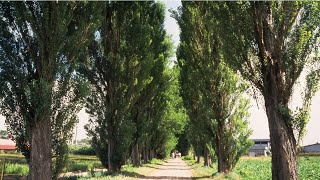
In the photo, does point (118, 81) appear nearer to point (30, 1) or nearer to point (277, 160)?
point (30, 1)

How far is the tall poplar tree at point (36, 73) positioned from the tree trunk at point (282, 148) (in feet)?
23.5

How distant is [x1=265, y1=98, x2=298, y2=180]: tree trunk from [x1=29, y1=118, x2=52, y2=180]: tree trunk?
719 centimetres

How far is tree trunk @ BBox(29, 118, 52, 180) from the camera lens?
10.9 metres

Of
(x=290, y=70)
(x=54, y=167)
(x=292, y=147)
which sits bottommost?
(x=54, y=167)

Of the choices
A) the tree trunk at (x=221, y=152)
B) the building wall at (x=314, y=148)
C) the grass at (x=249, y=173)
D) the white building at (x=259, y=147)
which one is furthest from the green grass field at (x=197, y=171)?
the building wall at (x=314, y=148)

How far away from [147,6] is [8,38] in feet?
43.2

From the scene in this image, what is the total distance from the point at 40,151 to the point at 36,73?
2.75 metres

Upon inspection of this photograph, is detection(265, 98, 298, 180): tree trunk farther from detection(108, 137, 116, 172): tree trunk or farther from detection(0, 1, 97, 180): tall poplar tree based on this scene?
detection(108, 137, 116, 172): tree trunk

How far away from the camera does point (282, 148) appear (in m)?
9.02

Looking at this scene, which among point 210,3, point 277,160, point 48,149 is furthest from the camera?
point 210,3

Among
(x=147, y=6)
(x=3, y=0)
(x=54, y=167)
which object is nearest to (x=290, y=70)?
(x=54, y=167)

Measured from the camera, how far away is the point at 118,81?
18562mm

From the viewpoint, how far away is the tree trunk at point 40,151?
1092 centimetres

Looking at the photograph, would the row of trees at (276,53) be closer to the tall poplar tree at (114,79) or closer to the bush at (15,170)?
the tall poplar tree at (114,79)
